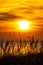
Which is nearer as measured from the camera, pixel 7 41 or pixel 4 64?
pixel 4 64

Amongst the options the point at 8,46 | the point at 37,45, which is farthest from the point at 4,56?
the point at 37,45

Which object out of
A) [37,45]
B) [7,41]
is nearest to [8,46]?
[7,41]

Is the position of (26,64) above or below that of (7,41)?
below

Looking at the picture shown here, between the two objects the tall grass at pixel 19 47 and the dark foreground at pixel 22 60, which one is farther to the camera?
the tall grass at pixel 19 47

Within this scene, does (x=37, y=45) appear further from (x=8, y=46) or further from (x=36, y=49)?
(x=8, y=46)

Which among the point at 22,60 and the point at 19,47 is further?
the point at 19,47

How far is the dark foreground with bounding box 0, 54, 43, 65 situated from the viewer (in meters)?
22.8

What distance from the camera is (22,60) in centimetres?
2336

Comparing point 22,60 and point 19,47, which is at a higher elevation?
point 19,47

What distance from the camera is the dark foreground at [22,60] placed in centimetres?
2285

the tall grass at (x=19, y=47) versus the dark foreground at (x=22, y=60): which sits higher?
the tall grass at (x=19, y=47)

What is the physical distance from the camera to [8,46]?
2452 centimetres

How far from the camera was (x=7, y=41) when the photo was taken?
24.7 metres

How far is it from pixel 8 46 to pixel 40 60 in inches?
94.9
